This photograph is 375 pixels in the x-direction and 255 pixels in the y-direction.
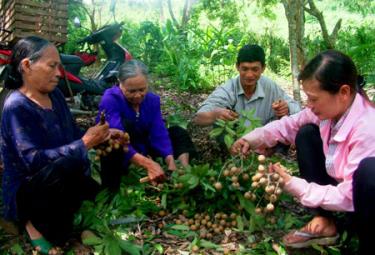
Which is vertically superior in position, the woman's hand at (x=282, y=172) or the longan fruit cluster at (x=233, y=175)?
the woman's hand at (x=282, y=172)

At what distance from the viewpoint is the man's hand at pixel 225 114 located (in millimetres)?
3031

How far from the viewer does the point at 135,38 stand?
28.3 feet

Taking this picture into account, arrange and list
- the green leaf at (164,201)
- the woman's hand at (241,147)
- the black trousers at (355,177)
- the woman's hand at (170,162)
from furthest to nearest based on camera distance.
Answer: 1. the woman's hand at (170,162)
2. the green leaf at (164,201)
3. the woman's hand at (241,147)
4. the black trousers at (355,177)

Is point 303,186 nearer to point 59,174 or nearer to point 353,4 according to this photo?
point 59,174

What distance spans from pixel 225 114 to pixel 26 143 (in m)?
1.42

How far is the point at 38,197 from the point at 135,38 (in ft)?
22.2

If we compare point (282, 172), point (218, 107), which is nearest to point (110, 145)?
point (282, 172)

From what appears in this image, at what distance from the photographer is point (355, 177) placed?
188 centimetres

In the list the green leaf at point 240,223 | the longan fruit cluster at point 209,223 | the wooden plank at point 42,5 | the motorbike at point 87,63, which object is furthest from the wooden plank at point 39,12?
the green leaf at point 240,223

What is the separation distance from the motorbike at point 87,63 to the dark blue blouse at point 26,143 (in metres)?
1.46

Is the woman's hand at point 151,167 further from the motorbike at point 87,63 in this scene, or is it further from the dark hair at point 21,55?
the motorbike at point 87,63

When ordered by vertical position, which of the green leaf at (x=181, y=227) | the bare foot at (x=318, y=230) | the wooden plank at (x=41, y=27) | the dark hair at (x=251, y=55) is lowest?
the green leaf at (x=181, y=227)

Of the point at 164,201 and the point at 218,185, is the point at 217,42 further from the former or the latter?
the point at 218,185

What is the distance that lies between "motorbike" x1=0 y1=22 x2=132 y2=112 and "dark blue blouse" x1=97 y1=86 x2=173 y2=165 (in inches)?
39.5
